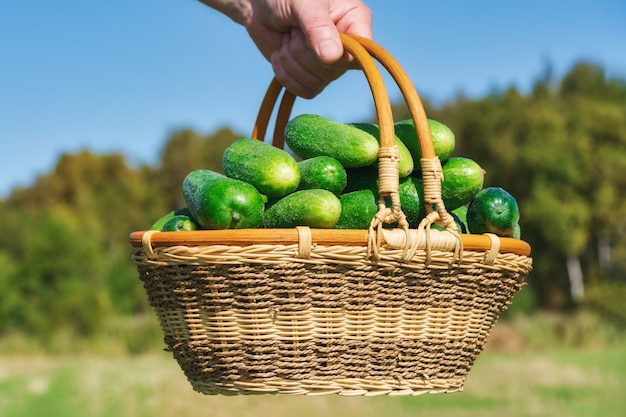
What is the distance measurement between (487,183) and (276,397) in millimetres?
15574

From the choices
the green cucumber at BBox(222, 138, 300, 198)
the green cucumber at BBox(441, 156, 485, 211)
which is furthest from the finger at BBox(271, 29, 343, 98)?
the green cucumber at BBox(441, 156, 485, 211)

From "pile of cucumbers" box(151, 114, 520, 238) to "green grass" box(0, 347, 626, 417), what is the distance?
6863 mm

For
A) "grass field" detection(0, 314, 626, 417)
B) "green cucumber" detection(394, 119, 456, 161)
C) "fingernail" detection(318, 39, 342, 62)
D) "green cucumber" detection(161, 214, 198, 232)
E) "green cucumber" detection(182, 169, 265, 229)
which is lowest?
"grass field" detection(0, 314, 626, 417)

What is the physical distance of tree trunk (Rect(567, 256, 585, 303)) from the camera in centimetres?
2178

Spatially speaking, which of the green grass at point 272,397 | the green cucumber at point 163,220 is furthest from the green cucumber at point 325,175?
the green grass at point 272,397

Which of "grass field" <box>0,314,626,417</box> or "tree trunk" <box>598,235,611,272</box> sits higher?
"tree trunk" <box>598,235,611,272</box>

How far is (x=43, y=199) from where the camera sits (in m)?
26.8

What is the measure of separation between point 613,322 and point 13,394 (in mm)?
15102

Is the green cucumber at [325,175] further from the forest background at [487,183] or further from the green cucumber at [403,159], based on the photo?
the forest background at [487,183]

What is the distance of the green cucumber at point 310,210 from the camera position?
2.22m

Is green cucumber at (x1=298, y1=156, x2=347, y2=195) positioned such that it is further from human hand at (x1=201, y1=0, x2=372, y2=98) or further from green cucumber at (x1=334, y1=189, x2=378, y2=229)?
human hand at (x1=201, y1=0, x2=372, y2=98)

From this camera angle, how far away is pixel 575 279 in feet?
72.0

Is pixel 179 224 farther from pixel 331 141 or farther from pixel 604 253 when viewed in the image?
pixel 604 253

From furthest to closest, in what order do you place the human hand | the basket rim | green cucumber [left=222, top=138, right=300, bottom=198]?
1. the human hand
2. green cucumber [left=222, top=138, right=300, bottom=198]
3. the basket rim
